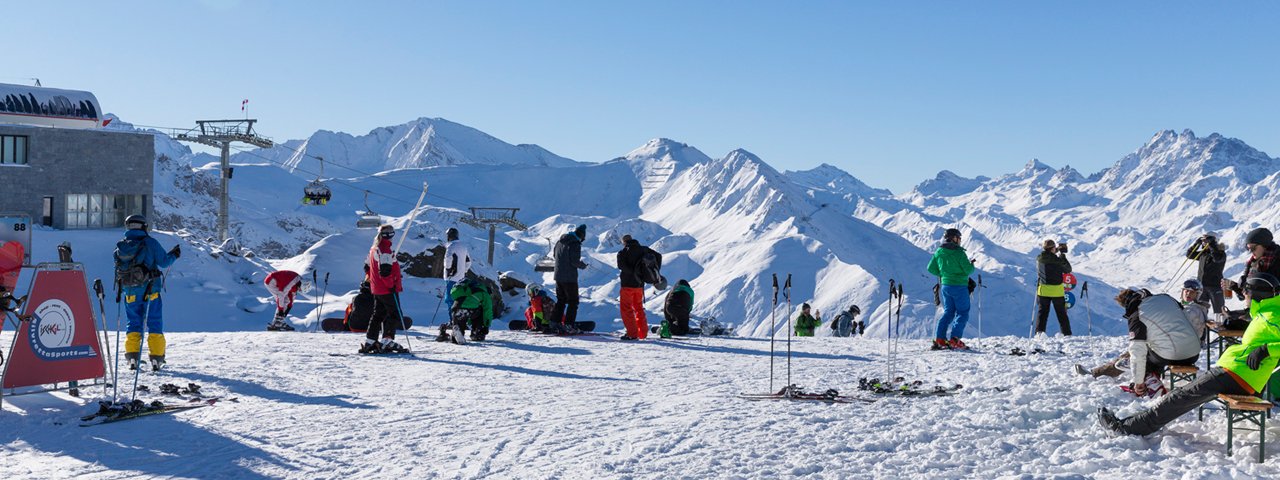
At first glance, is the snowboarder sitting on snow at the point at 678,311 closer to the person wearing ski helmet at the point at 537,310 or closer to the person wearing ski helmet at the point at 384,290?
the person wearing ski helmet at the point at 537,310

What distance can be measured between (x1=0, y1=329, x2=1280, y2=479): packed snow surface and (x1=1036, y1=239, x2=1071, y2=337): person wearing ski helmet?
12.7 ft

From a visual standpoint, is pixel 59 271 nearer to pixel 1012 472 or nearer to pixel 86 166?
pixel 1012 472

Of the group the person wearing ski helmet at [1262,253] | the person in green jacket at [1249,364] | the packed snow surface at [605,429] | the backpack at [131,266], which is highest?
the person wearing ski helmet at [1262,253]

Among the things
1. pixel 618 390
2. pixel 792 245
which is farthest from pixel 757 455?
pixel 792 245

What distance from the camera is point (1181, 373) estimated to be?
8312mm

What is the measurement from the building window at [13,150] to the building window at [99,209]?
7.22ft

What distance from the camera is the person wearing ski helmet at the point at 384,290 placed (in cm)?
1268

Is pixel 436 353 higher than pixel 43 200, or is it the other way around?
pixel 43 200

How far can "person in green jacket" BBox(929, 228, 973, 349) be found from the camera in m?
13.4

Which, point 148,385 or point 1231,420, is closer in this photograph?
point 1231,420

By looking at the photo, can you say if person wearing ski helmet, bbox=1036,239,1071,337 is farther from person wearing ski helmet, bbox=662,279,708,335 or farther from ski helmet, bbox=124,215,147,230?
ski helmet, bbox=124,215,147,230

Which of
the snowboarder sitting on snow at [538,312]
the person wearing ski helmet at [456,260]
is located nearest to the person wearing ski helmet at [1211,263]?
the snowboarder sitting on snow at [538,312]

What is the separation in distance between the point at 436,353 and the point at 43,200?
110 ft

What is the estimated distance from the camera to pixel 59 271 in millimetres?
8891
